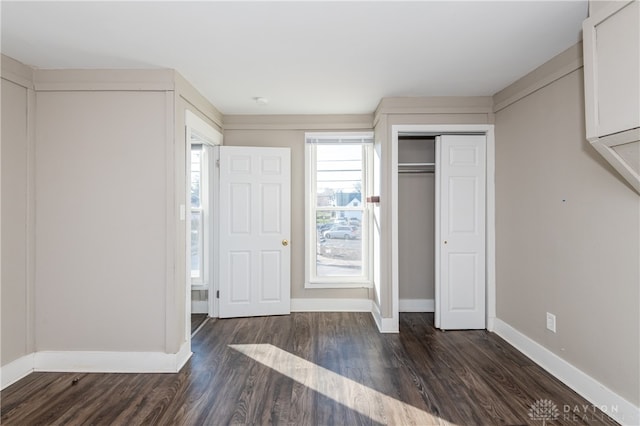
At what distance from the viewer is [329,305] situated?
434 centimetres

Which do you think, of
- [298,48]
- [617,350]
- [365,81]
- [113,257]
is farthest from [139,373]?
[617,350]

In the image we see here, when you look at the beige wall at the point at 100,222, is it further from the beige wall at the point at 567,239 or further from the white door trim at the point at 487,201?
the beige wall at the point at 567,239

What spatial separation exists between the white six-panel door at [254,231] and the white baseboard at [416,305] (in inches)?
57.3

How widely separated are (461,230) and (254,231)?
2396 millimetres

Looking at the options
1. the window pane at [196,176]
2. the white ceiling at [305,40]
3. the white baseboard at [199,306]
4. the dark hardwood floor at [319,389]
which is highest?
the white ceiling at [305,40]

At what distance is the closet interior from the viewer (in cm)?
425

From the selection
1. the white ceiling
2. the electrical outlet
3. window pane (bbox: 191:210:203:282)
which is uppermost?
the white ceiling

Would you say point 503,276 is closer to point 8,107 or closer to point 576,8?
point 576,8

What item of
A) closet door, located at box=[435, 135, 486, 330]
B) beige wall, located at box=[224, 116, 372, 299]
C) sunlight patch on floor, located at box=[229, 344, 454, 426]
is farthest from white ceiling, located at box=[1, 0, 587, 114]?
sunlight patch on floor, located at box=[229, 344, 454, 426]

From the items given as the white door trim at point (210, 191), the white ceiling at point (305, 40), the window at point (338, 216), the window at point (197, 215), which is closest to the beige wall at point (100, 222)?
the white door trim at point (210, 191)

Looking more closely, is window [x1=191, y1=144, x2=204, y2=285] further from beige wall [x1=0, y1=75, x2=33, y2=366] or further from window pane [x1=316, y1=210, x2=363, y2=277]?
beige wall [x1=0, y1=75, x2=33, y2=366]

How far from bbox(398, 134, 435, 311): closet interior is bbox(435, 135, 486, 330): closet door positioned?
55 cm

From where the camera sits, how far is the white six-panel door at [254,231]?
4078mm

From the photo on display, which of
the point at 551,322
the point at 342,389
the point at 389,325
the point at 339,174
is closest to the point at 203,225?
the point at 339,174
